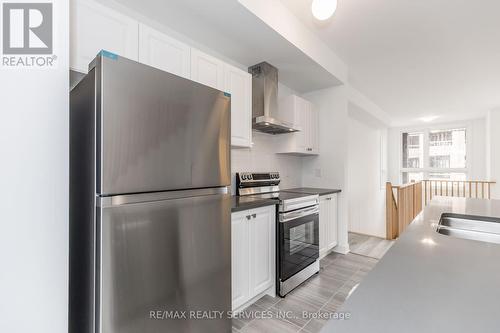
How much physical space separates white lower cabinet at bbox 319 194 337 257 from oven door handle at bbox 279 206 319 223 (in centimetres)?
35

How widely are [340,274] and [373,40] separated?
2579 millimetres

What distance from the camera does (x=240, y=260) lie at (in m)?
1.81

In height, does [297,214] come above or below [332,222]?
above

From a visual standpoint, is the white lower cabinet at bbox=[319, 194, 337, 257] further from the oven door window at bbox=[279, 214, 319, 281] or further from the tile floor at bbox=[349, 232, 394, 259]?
the tile floor at bbox=[349, 232, 394, 259]

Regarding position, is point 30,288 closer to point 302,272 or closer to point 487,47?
point 302,272

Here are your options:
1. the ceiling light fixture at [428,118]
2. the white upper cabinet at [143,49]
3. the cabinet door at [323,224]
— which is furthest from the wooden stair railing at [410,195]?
the white upper cabinet at [143,49]

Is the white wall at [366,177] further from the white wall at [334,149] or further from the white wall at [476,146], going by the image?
the white wall at [476,146]

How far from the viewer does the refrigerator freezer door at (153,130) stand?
98cm

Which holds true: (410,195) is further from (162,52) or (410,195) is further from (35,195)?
(35,195)

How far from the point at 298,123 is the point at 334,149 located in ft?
2.37

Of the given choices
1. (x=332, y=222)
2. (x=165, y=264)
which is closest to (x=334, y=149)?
(x=332, y=222)

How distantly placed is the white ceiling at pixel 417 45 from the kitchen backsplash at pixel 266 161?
1.32 metres

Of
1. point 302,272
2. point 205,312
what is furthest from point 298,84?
point 205,312

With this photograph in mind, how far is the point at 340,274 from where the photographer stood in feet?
8.68
